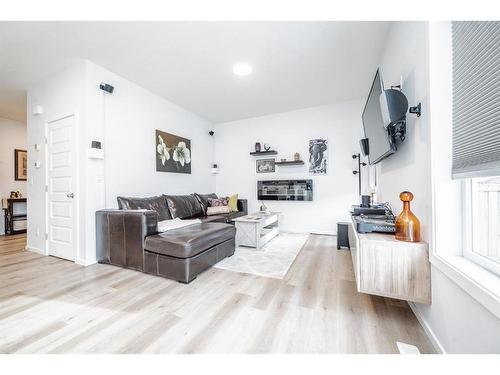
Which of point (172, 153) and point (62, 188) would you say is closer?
point (62, 188)

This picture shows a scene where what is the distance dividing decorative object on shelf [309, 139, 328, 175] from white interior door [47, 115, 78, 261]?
4042mm

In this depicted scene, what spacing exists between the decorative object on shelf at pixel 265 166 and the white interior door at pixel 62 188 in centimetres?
337

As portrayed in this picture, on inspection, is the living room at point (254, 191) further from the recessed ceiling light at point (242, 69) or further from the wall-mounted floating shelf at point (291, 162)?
the wall-mounted floating shelf at point (291, 162)

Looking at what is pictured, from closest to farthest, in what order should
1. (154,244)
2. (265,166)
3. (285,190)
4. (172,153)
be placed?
(154,244) < (172,153) < (285,190) < (265,166)

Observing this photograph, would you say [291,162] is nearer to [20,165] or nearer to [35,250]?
[35,250]

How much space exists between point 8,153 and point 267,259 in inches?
236

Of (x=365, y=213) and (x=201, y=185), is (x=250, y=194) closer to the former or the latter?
(x=201, y=185)

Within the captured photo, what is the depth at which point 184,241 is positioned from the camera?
2.09 meters

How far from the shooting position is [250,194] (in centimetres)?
505

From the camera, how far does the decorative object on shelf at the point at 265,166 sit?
15.8 feet

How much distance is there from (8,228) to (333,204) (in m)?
6.82

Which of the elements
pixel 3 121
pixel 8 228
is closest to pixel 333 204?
pixel 8 228

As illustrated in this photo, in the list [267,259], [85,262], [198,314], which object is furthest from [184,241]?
[85,262]

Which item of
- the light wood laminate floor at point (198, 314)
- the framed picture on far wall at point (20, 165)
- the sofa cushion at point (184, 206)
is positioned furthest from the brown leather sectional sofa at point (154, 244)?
the framed picture on far wall at point (20, 165)
